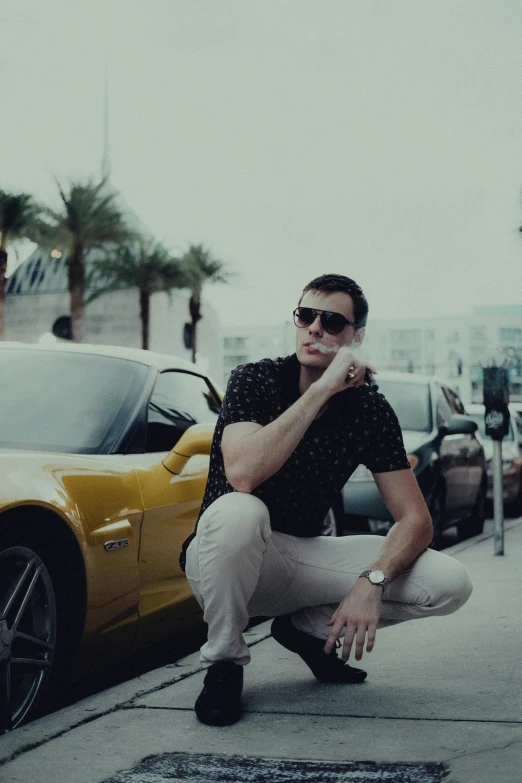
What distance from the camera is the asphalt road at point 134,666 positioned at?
416 centimetres

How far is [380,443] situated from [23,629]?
128 cm

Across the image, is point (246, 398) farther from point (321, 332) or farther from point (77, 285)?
point (77, 285)

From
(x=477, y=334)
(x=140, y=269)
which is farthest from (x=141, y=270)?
(x=477, y=334)

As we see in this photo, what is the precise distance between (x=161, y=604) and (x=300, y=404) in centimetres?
134

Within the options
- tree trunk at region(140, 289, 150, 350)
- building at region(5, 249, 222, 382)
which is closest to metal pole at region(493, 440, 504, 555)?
tree trunk at region(140, 289, 150, 350)

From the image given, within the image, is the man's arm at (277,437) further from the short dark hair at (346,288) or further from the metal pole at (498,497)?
the metal pole at (498,497)

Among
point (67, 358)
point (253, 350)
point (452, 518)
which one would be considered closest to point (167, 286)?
point (452, 518)

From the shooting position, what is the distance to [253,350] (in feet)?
488

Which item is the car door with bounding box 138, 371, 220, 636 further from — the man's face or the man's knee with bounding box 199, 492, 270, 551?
the man's face

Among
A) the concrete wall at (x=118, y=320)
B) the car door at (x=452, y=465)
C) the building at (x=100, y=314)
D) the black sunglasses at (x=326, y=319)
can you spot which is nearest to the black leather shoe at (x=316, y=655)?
the black sunglasses at (x=326, y=319)

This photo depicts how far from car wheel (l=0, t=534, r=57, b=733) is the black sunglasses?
3.72 feet

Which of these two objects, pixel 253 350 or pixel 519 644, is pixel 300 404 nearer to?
pixel 519 644

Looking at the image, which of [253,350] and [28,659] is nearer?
[28,659]

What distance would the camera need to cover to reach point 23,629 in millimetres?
3426
